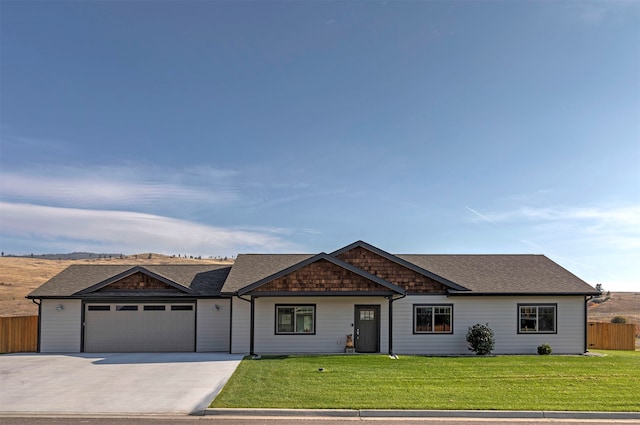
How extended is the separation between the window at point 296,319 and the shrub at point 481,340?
6474 millimetres

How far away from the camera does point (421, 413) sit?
37.6ft

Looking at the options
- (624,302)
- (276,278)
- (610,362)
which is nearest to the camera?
(610,362)

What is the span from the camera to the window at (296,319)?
71.9 feet

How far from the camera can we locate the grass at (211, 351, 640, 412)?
12.1 m

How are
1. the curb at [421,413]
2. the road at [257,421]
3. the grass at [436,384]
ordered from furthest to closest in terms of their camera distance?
the grass at [436,384]
the curb at [421,413]
the road at [257,421]

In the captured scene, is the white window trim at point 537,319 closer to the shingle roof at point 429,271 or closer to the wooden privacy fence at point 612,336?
the shingle roof at point 429,271

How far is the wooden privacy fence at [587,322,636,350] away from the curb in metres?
17.1

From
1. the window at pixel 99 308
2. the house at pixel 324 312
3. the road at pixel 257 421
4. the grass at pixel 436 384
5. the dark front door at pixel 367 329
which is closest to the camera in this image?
the road at pixel 257 421

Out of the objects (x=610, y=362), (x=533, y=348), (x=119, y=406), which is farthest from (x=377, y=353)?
(x=119, y=406)

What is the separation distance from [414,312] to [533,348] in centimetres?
526

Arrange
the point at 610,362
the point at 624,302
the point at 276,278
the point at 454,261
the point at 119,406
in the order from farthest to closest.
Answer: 1. the point at 624,302
2. the point at 454,261
3. the point at 276,278
4. the point at 610,362
5. the point at 119,406

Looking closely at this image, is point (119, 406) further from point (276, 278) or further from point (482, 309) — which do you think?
point (482, 309)

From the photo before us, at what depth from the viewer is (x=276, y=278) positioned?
842 inches

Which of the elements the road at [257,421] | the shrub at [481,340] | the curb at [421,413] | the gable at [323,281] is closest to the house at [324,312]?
the gable at [323,281]
